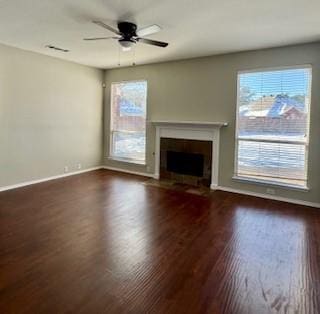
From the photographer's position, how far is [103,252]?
2.87 m

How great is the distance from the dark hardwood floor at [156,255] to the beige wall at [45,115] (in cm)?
104

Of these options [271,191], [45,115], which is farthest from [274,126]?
[45,115]

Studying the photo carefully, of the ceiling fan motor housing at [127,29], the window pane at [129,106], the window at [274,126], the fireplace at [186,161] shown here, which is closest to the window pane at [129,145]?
the window pane at [129,106]

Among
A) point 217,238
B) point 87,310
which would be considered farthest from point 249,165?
point 87,310

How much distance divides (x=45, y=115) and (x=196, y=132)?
10.8 feet

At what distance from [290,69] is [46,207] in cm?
468

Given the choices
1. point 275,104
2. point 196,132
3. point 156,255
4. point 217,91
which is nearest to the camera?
point 156,255

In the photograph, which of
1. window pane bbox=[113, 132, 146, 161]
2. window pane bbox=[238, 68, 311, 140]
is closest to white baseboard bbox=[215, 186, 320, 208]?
window pane bbox=[238, 68, 311, 140]

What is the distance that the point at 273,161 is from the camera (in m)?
4.96

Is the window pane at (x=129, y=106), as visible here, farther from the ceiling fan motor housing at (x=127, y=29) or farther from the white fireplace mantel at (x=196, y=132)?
the ceiling fan motor housing at (x=127, y=29)

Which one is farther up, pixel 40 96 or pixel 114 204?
pixel 40 96

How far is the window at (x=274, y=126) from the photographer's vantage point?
15.2 ft

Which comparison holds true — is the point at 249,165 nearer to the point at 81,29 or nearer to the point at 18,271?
the point at 81,29

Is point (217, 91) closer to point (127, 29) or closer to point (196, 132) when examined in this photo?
point (196, 132)
